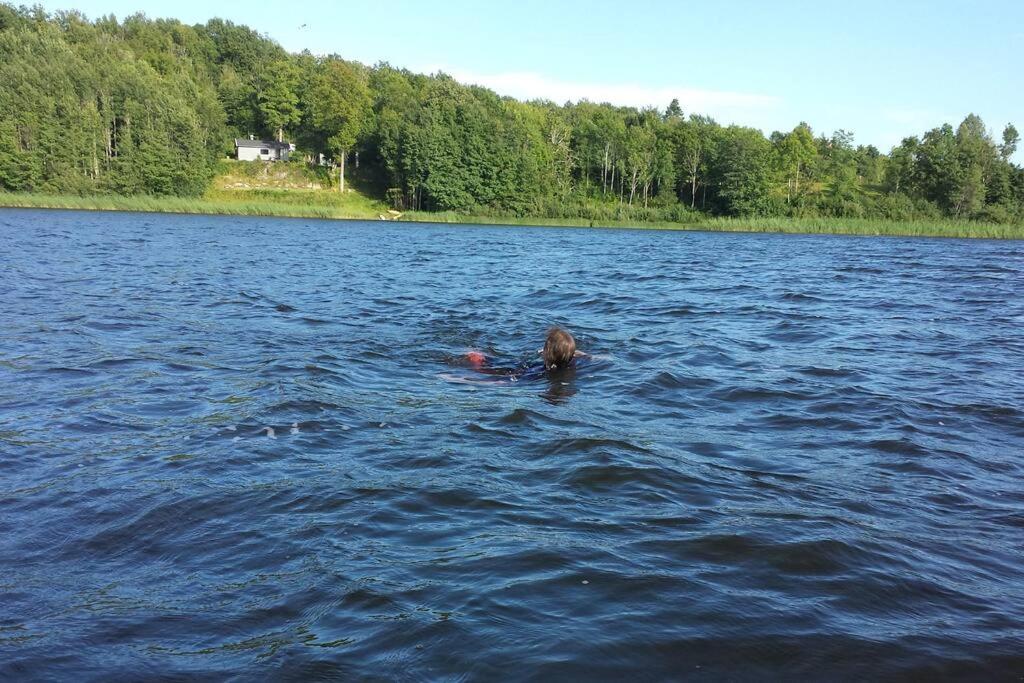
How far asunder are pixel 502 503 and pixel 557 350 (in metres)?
4.40

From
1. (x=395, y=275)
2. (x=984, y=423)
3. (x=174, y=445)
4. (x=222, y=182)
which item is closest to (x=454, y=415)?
(x=174, y=445)

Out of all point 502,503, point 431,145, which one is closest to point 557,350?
point 502,503

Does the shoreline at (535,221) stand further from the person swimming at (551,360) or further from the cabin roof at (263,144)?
the person swimming at (551,360)

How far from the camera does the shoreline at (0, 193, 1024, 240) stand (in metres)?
54.2

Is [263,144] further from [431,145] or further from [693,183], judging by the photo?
[693,183]

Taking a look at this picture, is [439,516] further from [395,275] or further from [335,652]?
[395,275]

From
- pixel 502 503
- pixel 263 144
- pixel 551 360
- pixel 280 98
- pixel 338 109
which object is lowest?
pixel 502 503

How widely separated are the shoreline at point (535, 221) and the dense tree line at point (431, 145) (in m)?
8.60

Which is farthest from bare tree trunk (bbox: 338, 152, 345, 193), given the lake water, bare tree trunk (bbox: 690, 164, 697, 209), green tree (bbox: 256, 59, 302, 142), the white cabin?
the lake water

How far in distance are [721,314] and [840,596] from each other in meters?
11.4

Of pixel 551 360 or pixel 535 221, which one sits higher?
pixel 535 221

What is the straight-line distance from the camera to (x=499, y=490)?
5.60 meters

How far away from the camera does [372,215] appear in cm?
7162

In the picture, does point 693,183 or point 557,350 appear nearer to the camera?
point 557,350
